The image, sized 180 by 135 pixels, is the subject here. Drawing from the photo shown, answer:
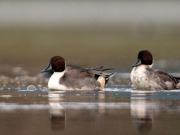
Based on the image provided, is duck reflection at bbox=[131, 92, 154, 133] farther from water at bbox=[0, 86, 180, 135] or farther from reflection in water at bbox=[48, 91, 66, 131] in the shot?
reflection in water at bbox=[48, 91, 66, 131]

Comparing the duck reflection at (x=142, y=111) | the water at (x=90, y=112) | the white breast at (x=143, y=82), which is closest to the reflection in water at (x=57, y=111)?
the water at (x=90, y=112)

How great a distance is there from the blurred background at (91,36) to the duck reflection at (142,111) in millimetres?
5873

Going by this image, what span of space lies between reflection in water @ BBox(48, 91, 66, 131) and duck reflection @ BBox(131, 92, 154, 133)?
933mm

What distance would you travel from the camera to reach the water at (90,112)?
35.1ft

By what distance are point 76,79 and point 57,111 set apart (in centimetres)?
416

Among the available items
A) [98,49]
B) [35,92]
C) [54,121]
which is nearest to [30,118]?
[54,121]

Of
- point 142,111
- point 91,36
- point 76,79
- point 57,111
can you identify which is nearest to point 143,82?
point 76,79

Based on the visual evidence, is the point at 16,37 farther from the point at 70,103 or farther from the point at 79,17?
the point at 70,103

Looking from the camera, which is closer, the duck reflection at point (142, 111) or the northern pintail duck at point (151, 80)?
the duck reflection at point (142, 111)

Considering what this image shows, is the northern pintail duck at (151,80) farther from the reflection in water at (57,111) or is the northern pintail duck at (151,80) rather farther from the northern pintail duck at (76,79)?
the reflection in water at (57,111)

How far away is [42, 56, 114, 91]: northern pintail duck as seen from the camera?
16.5m

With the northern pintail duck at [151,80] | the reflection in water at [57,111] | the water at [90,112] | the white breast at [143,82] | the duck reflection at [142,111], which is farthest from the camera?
the white breast at [143,82]

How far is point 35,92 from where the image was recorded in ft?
50.6

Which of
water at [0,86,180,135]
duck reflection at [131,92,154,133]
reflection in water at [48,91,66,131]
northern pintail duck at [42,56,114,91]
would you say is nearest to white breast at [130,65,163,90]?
northern pintail duck at [42,56,114,91]
